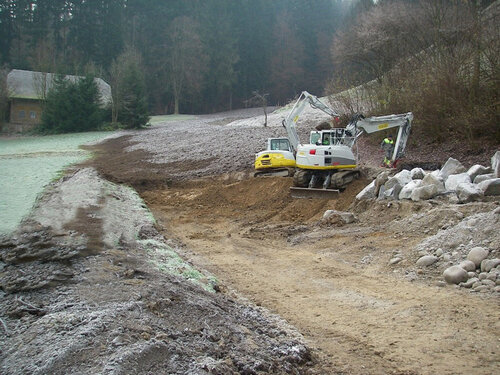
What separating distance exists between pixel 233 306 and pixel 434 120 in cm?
1491

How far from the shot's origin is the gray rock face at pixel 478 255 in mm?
7855

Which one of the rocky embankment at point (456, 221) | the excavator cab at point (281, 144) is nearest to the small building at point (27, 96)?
the excavator cab at point (281, 144)

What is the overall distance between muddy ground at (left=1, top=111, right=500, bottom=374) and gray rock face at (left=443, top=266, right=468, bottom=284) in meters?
0.16

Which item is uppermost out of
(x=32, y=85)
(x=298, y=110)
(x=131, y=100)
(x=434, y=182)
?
(x=32, y=85)

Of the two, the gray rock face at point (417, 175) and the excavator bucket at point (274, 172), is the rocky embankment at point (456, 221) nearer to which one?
the gray rock face at point (417, 175)

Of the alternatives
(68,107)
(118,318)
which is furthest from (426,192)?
(68,107)

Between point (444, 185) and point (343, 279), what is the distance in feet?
17.3

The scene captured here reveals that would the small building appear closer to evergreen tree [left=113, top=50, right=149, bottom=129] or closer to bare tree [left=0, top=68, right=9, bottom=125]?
bare tree [left=0, top=68, right=9, bottom=125]

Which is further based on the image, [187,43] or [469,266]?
[187,43]

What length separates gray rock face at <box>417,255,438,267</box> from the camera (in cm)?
855

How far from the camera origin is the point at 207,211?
16.0 meters

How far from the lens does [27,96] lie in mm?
50781

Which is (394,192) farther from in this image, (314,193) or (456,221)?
(314,193)

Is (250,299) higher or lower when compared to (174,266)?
lower
